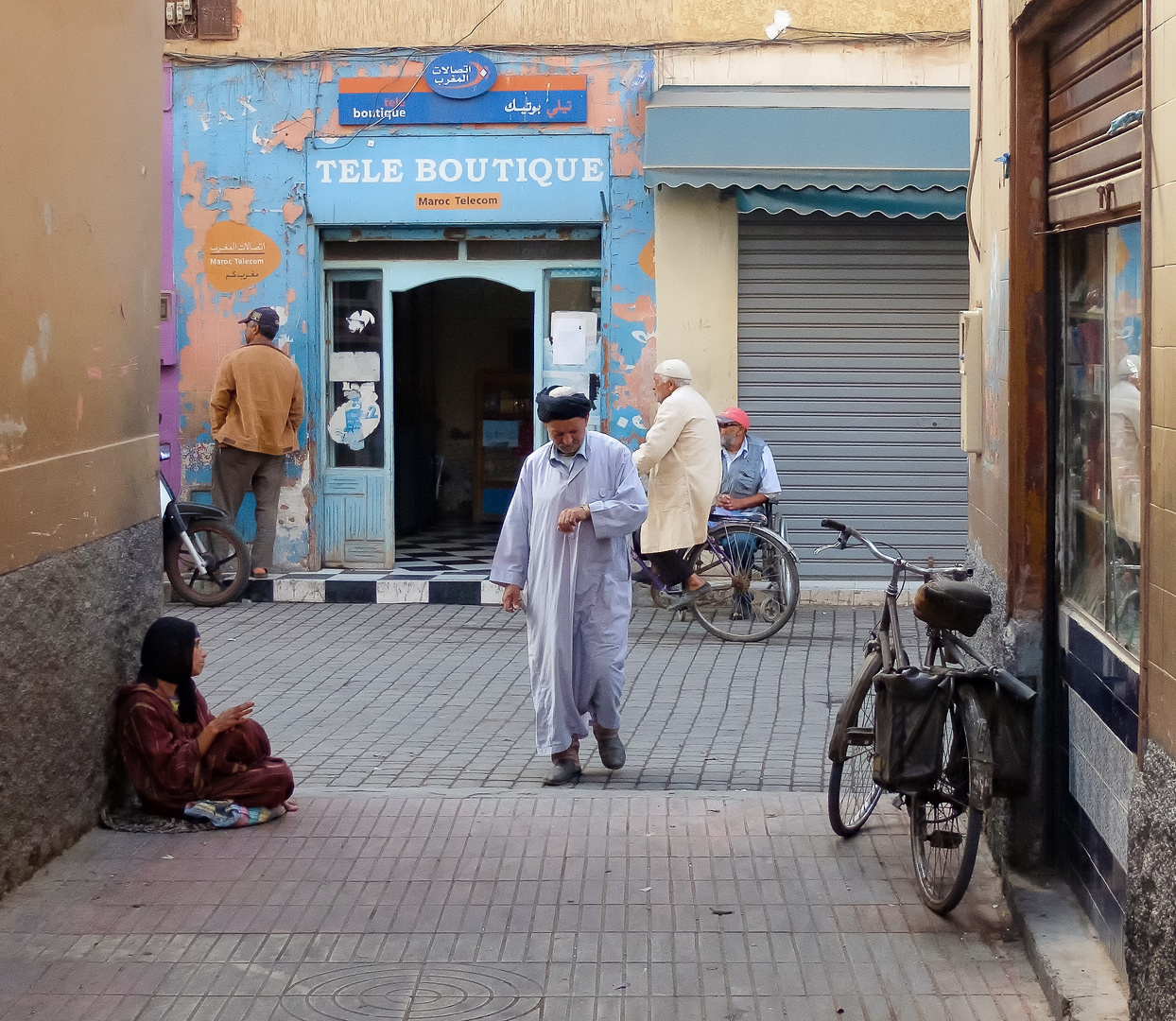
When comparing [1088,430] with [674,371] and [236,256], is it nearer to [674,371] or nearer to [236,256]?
[674,371]

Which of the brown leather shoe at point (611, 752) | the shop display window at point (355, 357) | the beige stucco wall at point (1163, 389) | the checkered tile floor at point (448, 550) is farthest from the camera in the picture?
the checkered tile floor at point (448, 550)

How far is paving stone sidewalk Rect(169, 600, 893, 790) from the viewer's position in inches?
282

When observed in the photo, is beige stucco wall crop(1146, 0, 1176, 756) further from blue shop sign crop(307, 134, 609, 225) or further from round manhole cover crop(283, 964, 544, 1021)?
blue shop sign crop(307, 134, 609, 225)

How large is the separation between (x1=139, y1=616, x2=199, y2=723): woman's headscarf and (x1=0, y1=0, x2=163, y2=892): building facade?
114 millimetres

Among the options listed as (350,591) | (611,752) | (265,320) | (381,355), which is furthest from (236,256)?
(611,752)

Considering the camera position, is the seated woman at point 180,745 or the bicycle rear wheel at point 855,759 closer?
the bicycle rear wheel at point 855,759

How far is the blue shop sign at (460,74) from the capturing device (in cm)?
1253

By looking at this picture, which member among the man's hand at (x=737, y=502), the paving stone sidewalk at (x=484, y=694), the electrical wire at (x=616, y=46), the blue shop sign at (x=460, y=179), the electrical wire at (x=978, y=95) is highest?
the electrical wire at (x=616, y=46)

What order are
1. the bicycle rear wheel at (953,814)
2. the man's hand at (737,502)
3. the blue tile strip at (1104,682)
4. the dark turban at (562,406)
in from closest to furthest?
the blue tile strip at (1104,682), the bicycle rear wheel at (953,814), the dark turban at (562,406), the man's hand at (737,502)

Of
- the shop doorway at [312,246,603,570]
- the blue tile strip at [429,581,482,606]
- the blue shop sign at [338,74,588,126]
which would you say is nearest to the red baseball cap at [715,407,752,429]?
the shop doorway at [312,246,603,570]

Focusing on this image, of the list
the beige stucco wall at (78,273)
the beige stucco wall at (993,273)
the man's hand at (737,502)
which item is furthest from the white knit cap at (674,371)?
the beige stucco wall at (78,273)

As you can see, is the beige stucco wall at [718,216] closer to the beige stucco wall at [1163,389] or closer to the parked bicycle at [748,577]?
the parked bicycle at [748,577]

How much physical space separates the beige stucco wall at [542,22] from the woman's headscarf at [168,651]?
764 centimetres

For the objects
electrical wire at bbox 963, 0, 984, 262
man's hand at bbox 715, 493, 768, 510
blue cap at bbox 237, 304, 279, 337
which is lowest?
man's hand at bbox 715, 493, 768, 510
